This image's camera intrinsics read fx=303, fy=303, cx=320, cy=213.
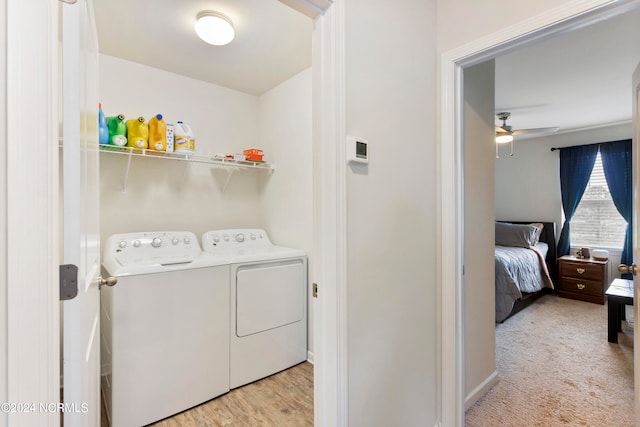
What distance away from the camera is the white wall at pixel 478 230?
1.88 metres

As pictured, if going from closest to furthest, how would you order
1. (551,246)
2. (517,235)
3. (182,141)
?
(182,141) < (517,235) < (551,246)

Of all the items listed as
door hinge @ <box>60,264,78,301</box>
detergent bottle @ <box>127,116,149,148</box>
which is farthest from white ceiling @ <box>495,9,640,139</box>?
detergent bottle @ <box>127,116,149,148</box>

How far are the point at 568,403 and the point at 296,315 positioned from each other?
189cm

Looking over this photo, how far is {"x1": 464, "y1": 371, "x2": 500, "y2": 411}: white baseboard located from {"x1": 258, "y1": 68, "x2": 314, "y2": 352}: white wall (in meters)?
1.15

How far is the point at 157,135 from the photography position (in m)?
2.25

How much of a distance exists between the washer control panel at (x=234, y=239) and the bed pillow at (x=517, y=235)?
3499mm

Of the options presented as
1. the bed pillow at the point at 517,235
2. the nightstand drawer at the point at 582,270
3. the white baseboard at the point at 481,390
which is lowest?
the white baseboard at the point at 481,390

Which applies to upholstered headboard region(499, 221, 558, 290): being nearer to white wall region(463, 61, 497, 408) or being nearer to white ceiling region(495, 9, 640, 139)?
white ceiling region(495, 9, 640, 139)

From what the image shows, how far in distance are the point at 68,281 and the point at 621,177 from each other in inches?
228

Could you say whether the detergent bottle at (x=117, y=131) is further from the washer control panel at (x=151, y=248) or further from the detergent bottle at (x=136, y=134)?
the washer control panel at (x=151, y=248)

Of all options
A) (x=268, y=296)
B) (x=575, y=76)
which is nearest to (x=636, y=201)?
(x=575, y=76)

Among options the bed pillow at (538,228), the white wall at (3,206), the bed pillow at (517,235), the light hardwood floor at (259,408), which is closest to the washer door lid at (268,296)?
the light hardwood floor at (259,408)

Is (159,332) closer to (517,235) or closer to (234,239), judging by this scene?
(234,239)

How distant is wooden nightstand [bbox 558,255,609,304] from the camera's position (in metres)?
3.92
